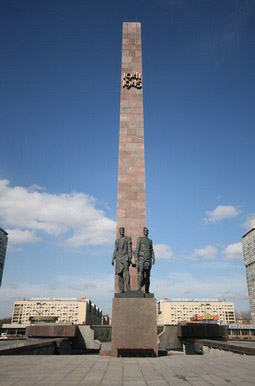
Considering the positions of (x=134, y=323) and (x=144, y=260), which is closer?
(x=134, y=323)

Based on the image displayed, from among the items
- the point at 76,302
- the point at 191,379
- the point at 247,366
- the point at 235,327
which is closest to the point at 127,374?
the point at 191,379

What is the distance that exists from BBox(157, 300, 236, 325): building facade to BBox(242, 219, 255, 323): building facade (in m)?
32.2

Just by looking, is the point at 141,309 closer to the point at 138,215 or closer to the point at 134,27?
the point at 138,215

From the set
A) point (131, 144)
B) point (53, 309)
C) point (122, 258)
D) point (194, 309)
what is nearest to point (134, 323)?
point (122, 258)

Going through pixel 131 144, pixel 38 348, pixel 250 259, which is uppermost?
pixel 250 259

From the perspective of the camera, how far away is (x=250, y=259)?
9819cm

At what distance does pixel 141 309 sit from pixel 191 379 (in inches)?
202

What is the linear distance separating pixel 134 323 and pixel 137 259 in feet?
7.69

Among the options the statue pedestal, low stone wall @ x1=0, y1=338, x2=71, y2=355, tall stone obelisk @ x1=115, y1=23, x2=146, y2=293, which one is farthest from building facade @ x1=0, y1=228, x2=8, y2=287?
the statue pedestal

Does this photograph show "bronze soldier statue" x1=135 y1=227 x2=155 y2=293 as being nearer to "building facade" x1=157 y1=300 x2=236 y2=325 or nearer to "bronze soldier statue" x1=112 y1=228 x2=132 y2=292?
"bronze soldier statue" x1=112 y1=228 x2=132 y2=292

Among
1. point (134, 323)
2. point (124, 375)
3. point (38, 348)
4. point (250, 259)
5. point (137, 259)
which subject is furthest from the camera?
point (250, 259)

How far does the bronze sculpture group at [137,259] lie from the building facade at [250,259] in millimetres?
90118

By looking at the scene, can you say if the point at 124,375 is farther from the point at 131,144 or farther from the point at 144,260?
the point at 131,144

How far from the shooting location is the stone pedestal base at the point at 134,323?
956 cm
